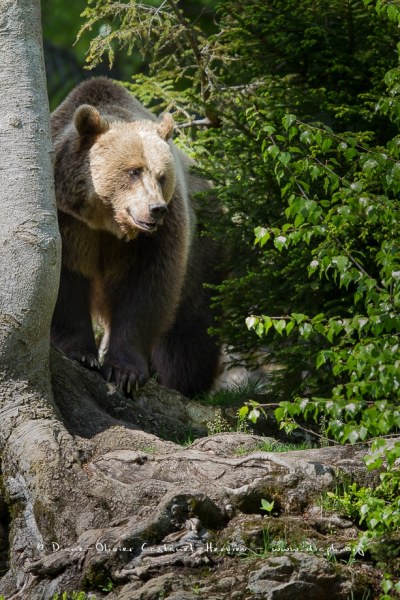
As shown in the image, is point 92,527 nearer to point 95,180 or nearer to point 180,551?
point 180,551

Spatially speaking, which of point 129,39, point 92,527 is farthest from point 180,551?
point 129,39

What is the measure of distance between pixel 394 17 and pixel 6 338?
2745 millimetres

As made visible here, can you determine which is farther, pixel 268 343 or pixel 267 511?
pixel 268 343

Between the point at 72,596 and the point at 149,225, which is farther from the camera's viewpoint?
the point at 149,225

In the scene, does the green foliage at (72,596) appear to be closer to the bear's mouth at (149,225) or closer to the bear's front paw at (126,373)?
the bear's front paw at (126,373)

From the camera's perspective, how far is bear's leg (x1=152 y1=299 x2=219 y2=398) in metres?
9.41

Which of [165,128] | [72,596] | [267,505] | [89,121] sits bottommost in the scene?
[72,596]

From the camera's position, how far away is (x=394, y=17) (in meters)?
4.77

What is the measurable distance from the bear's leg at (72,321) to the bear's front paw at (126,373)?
0.45 feet

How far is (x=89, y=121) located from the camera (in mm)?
7652

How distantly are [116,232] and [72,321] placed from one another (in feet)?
2.47

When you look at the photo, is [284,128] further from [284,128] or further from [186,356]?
[186,356]

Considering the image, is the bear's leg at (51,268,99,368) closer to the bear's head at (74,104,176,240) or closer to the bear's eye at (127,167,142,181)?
the bear's head at (74,104,176,240)

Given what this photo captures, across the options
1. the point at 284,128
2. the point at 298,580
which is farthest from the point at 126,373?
the point at 298,580
